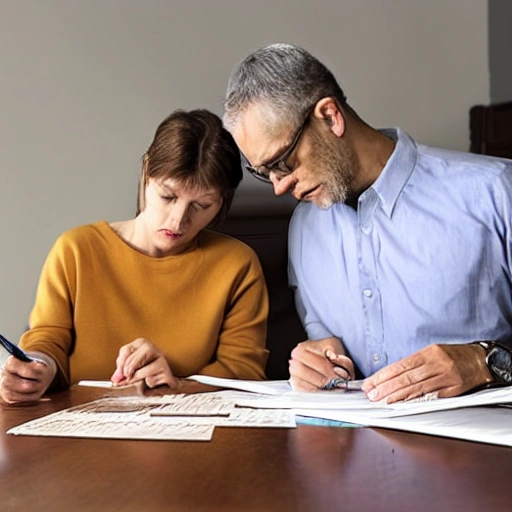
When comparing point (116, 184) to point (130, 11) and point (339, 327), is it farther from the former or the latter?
point (339, 327)

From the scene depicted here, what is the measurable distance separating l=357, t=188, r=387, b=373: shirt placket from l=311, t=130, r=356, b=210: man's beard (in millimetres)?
55

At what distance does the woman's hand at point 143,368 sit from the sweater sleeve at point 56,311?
0.14 m

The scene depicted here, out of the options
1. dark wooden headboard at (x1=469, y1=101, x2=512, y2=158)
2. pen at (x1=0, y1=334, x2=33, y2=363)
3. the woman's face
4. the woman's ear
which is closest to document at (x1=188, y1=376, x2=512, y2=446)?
pen at (x1=0, y1=334, x2=33, y2=363)

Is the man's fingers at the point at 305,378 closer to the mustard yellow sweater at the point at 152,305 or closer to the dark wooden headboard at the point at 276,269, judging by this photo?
the mustard yellow sweater at the point at 152,305

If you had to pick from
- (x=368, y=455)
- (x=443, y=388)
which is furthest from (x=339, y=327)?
(x=368, y=455)

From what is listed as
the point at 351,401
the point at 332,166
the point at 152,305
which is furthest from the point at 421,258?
the point at 152,305

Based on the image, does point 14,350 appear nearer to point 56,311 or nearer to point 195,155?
point 56,311

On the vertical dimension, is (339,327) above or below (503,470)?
below

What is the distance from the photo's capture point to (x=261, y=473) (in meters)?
0.78

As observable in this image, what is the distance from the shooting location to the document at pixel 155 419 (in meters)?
0.94

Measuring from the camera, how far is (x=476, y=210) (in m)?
1.44

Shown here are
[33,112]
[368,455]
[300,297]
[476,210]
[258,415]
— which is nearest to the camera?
[368,455]

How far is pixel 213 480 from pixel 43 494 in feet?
0.50

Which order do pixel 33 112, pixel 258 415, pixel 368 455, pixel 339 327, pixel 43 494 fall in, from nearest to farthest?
1. pixel 43 494
2. pixel 368 455
3. pixel 258 415
4. pixel 339 327
5. pixel 33 112
